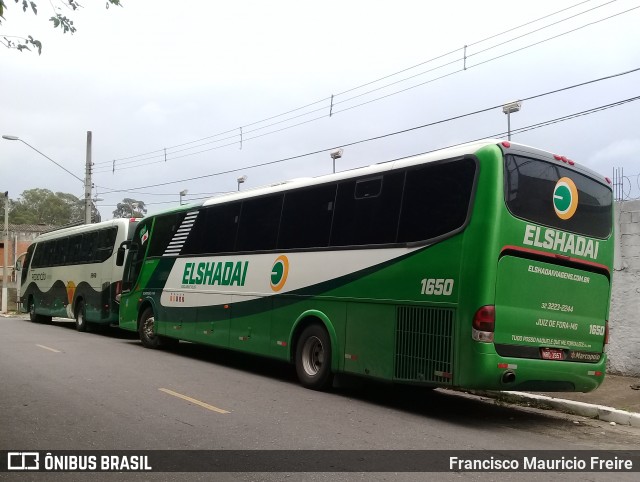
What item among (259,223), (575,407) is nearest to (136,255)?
(259,223)

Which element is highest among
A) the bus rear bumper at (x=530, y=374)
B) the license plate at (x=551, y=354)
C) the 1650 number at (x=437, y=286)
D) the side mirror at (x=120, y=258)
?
the side mirror at (x=120, y=258)

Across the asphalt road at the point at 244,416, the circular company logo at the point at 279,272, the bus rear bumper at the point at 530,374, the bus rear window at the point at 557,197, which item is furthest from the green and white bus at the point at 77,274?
the bus rear bumper at the point at 530,374

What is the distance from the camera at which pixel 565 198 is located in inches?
336

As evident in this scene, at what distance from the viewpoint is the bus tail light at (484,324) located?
7.62 m

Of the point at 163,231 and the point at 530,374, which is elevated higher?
the point at 163,231

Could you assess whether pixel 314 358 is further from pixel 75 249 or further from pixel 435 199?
pixel 75 249

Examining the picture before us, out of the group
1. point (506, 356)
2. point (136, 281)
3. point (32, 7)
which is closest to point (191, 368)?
point (136, 281)

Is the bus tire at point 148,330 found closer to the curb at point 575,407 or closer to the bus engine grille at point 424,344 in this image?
the curb at point 575,407

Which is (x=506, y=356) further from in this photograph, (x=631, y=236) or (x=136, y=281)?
(x=136, y=281)

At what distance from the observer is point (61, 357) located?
1338cm

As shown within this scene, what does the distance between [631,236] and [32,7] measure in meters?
9.87

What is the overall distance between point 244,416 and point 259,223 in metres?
4.75

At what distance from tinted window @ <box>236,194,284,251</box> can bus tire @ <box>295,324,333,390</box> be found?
73.2 inches

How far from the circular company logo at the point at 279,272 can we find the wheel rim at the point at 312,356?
1.19 metres
